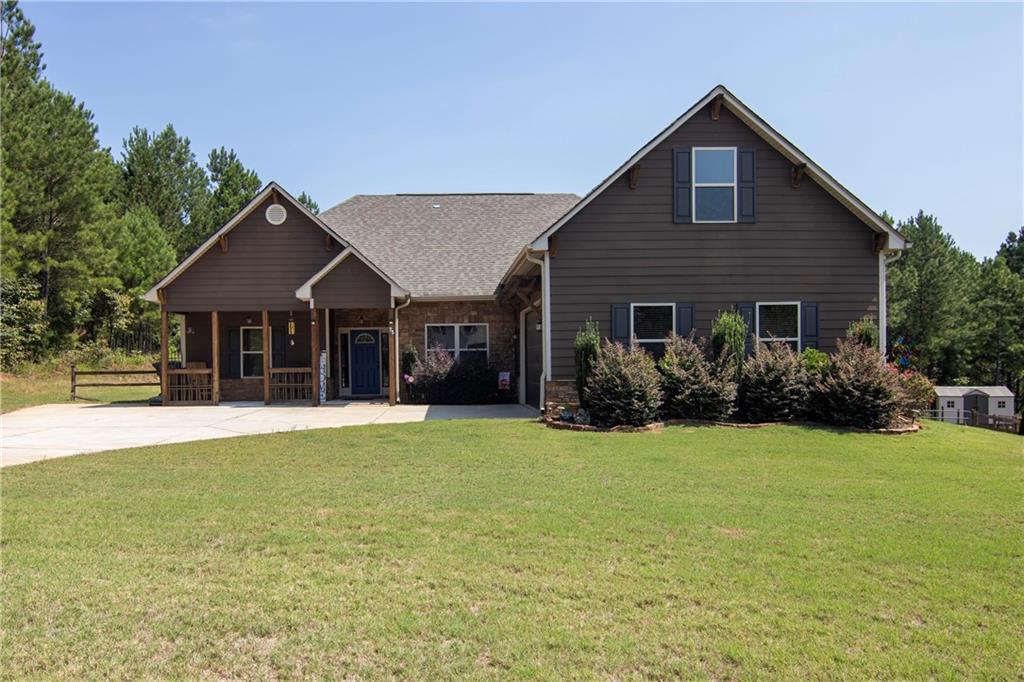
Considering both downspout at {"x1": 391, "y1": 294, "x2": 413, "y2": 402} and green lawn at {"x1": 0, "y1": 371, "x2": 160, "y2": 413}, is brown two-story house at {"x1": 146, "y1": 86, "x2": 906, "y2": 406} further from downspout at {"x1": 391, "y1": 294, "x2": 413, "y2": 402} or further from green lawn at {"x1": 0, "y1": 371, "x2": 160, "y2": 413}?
green lawn at {"x1": 0, "y1": 371, "x2": 160, "y2": 413}

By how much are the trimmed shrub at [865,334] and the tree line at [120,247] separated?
80 cm

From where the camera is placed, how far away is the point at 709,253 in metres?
14.3

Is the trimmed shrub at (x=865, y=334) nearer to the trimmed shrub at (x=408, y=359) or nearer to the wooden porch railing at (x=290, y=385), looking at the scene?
the trimmed shrub at (x=408, y=359)

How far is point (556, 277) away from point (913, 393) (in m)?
7.37

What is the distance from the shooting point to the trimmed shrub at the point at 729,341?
13211 millimetres

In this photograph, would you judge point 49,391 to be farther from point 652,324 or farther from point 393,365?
point 652,324

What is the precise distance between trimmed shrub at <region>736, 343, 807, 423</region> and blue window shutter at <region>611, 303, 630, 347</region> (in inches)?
98.0

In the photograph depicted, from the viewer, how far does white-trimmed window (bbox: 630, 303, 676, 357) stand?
14.2m

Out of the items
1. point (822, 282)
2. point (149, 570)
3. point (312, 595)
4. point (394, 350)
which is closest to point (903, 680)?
point (312, 595)

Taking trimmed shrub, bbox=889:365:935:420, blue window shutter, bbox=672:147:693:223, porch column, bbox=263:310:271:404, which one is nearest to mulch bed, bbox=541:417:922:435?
trimmed shrub, bbox=889:365:935:420

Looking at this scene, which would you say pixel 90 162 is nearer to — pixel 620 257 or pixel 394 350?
pixel 394 350

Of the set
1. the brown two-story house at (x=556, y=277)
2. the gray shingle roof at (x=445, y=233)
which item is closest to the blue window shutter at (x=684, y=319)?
the brown two-story house at (x=556, y=277)

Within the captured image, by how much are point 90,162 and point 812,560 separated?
34408 mm

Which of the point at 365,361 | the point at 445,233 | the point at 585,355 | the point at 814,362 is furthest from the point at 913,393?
the point at 365,361
